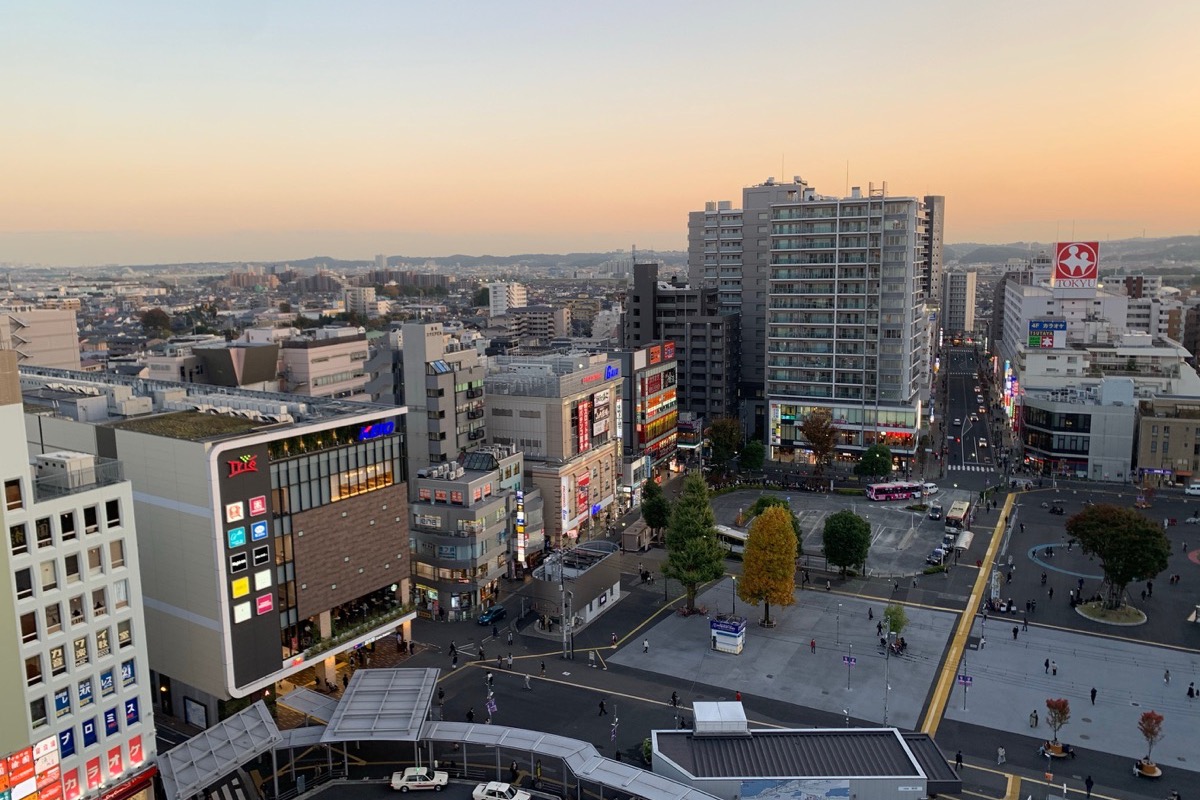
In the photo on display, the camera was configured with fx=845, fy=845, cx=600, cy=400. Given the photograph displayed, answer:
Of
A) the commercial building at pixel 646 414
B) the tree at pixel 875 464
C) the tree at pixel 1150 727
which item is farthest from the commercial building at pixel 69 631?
the tree at pixel 875 464

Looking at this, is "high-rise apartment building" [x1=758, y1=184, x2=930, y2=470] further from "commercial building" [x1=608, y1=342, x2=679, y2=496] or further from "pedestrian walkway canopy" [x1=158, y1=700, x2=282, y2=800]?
"pedestrian walkway canopy" [x1=158, y1=700, x2=282, y2=800]

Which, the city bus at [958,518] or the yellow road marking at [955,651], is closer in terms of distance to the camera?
the yellow road marking at [955,651]

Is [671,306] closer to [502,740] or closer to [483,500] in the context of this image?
[483,500]

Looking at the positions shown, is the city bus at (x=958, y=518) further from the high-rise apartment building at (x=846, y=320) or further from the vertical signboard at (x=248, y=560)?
the vertical signboard at (x=248, y=560)

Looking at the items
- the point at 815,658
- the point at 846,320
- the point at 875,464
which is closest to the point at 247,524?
the point at 815,658

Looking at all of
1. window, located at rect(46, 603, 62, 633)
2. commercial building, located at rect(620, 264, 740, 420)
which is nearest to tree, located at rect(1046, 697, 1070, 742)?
window, located at rect(46, 603, 62, 633)
